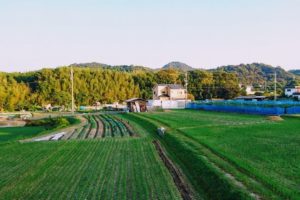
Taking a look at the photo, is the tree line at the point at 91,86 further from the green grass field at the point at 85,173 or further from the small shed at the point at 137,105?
the green grass field at the point at 85,173

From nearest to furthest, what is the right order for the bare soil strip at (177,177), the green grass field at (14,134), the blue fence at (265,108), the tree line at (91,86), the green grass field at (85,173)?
the bare soil strip at (177,177) → the green grass field at (85,173) → the green grass field at (14,134) → the blue fence at (265,108) → the tree line at (91,86)

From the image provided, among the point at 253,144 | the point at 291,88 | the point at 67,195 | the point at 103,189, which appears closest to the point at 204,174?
the point at 103,189

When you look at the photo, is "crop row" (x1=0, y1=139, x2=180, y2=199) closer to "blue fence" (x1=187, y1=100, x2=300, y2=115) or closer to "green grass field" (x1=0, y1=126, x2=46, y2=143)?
"green grass field" (x1=0, y1=126, x2=46, y2=143)

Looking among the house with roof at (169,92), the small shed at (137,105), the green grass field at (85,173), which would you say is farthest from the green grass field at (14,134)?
the house with roof at (169,92)

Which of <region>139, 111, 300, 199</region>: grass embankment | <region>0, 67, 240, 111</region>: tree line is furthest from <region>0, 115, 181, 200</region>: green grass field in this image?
<region>0, 67, 240, 111</region>: tree line

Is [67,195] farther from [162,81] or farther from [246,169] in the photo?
[162,81]

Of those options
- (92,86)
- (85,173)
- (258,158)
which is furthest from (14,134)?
(92,86)

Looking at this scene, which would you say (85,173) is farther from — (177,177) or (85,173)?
(177,177)
